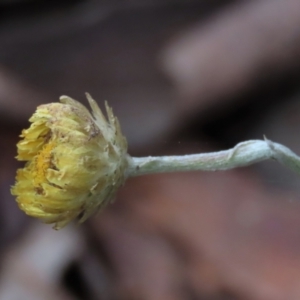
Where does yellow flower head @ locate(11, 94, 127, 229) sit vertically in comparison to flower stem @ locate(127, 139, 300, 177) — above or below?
above

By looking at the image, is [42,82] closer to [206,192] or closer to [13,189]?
[206,192]

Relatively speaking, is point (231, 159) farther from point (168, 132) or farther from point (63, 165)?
point (168, 132)

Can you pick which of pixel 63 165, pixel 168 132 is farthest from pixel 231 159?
pixel 168 132

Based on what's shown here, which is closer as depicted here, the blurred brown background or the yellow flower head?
the yellow flower head

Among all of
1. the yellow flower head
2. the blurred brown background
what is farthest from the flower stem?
the blurred brown background

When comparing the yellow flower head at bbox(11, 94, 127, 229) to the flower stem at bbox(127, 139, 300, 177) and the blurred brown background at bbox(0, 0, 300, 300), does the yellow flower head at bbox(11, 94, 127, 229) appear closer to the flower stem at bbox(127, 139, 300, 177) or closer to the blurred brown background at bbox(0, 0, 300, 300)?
the flower stem at bbox(127, 139, 300, 177)
